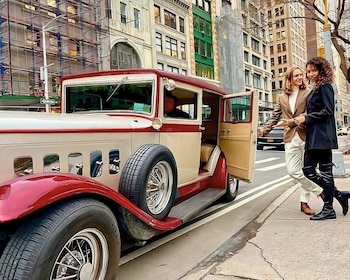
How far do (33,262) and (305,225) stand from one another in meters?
3.32

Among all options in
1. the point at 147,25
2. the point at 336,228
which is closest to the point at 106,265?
the point at 336,228

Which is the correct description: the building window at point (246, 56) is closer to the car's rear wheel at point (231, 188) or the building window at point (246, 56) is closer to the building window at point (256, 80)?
the building window at point (256, 80)

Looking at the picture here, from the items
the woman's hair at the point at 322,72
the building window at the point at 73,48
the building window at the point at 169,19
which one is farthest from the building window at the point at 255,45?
the woman's hair at the point at 322,72

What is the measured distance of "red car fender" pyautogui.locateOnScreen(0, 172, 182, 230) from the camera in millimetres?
2058

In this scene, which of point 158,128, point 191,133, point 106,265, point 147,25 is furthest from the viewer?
point 147,25

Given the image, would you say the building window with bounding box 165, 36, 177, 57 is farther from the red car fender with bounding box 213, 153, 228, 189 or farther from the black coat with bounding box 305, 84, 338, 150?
the black coat with bounding box 305, 84, 338, 150

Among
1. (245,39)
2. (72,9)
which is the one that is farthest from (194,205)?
(245,39)

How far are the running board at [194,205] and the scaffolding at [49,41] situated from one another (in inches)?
767

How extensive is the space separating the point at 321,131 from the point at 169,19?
3544cm

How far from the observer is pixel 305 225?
421cm

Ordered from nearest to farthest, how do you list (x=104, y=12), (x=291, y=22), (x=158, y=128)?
(x=158, y=128)
(x=104, y=12)
(x=291, y=22)

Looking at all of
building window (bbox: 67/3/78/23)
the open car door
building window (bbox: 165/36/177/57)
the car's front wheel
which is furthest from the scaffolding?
the car's front wheel

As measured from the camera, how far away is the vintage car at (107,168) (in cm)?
217

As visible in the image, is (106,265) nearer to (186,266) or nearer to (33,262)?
(33,262)
